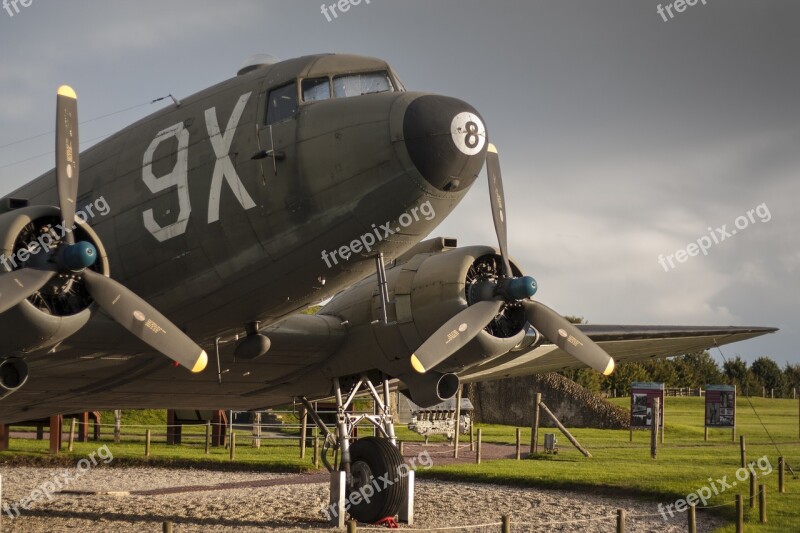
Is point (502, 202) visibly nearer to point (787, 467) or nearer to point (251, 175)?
point (251, 175)

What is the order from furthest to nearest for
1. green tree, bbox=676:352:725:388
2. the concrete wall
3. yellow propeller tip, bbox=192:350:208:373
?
green tree, bbox=676:352:725:388 < the concrete wall < yellow propeller tip, bbox=192:350:208:373

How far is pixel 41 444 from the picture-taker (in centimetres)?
3061

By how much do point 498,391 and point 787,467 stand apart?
30086 millimetres

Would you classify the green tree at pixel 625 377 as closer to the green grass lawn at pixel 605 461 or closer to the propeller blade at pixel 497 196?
the green grass lawn at pixel 605 461

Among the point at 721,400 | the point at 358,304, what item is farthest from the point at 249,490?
the point at 721,400

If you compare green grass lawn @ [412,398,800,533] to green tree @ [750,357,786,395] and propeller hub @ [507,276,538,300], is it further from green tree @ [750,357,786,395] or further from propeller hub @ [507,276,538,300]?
green tree @ [750,357,786,395]

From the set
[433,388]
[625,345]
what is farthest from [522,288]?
[625,345]

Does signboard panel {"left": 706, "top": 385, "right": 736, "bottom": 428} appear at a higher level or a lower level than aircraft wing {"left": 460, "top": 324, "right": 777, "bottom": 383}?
lower

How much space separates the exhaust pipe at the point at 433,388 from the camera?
46.8ft

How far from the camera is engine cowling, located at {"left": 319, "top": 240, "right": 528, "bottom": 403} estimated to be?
13273mm

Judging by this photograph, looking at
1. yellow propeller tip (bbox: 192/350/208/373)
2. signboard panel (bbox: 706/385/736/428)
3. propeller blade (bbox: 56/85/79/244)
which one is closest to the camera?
propeller blade (bbox: 56/85/79/244)

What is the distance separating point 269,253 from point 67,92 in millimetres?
3173

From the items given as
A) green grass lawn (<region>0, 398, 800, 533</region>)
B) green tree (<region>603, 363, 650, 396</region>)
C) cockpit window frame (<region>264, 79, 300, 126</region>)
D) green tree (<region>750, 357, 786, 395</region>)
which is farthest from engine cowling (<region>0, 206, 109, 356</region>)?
green tree (<region>750, 357, 786, 395</region>)

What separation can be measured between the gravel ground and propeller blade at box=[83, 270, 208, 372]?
3.85 meters
